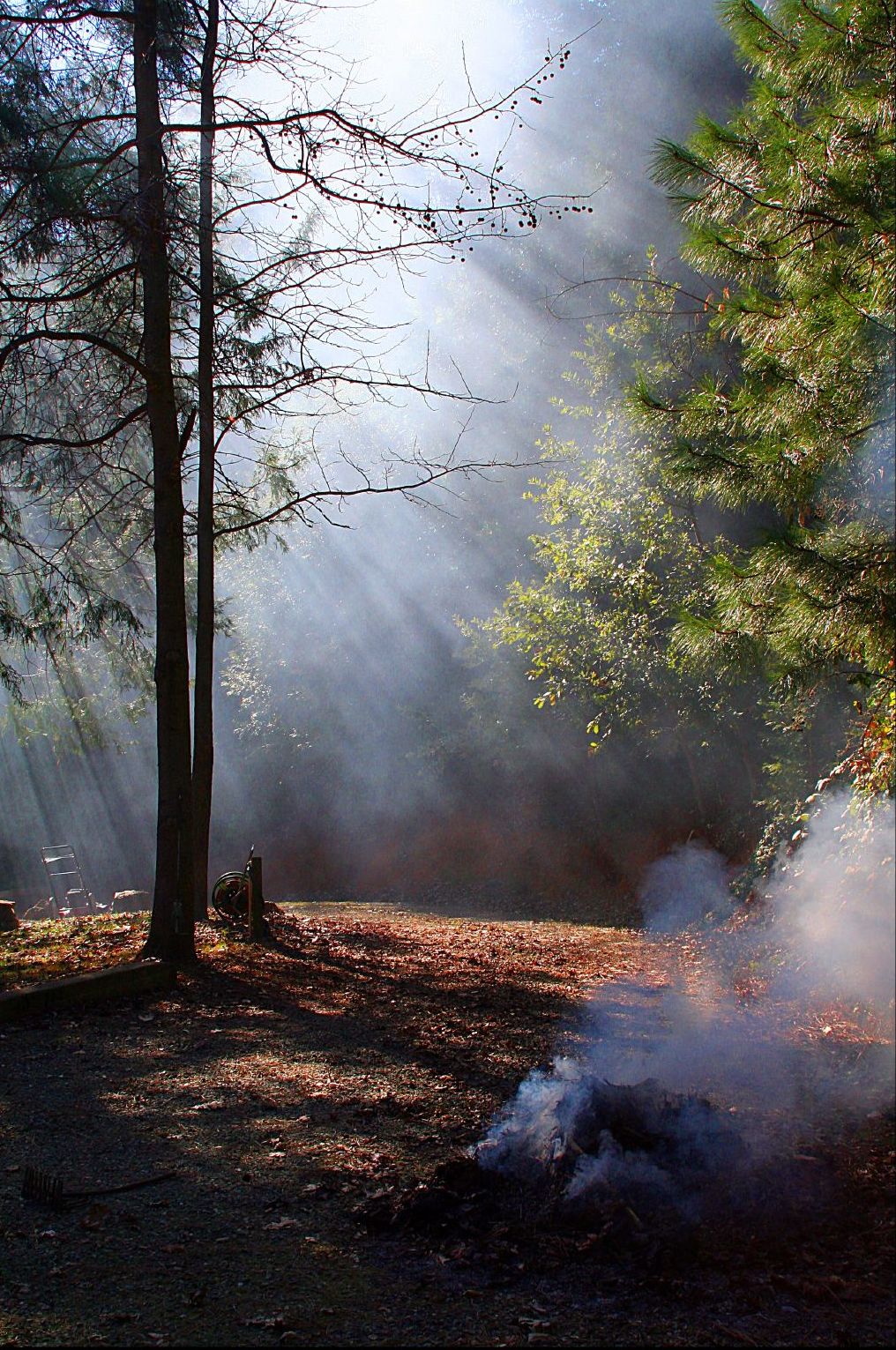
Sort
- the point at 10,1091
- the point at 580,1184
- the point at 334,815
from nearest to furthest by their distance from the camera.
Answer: the point at 580,1184
the point at 10,1091
the point at 334,815

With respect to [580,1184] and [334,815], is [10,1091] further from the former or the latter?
[334,815]

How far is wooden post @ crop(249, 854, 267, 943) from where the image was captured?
30.5ft

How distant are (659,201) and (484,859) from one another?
1295 centimetres

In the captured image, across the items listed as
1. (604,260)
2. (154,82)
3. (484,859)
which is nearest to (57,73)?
(154,82)

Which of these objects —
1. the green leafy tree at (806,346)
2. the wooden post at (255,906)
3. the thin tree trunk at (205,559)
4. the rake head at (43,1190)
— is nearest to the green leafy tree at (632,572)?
the thin tree trunk at (205,559)

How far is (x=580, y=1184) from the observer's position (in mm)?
3141

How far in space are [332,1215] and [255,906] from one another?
20.9ft

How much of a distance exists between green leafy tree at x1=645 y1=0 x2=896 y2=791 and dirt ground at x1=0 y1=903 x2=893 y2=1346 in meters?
2.18

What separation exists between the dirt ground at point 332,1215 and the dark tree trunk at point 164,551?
110 centimetres

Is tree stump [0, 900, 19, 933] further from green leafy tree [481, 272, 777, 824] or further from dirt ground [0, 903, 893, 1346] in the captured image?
green leafy tree [481, 272, 777, 824]

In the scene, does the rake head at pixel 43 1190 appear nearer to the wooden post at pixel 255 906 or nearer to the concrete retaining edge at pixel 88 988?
the concrete retaining edge at pixel 88 988

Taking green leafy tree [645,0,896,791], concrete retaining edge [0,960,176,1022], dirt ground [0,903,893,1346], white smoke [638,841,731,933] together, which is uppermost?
green leafy tree [645,0,896,791]

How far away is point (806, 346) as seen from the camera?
15.9 feet

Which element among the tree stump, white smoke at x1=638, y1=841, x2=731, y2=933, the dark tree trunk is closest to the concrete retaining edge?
the dark tree trunk
